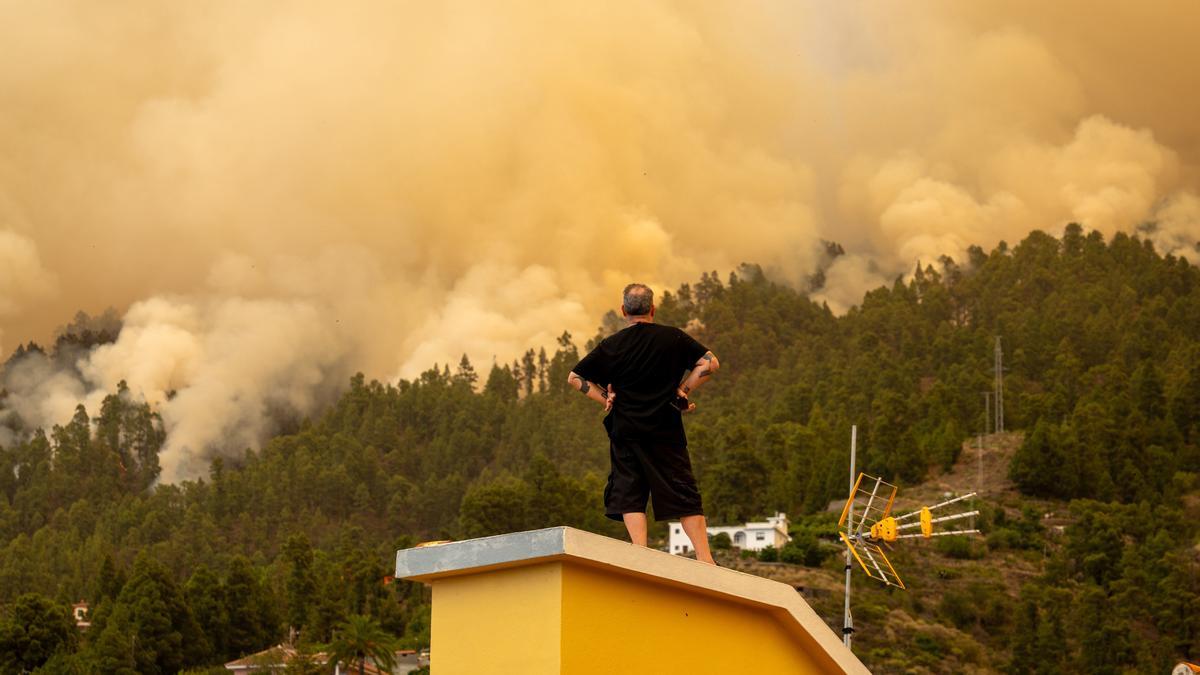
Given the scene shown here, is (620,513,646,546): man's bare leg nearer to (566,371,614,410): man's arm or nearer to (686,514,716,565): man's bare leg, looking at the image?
(686,514,716,565): man's bare leg

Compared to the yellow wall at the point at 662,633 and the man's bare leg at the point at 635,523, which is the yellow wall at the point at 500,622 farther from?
the man's bare leg at the point at 635,523

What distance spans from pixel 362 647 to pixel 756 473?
1391 inches

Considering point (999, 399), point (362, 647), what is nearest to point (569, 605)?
point (362, 647)

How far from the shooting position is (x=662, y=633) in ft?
16.2

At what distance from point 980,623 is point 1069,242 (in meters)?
60.5

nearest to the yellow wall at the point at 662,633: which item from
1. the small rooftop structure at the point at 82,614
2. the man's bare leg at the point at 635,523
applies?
the man's bare leg at the point at 635,523

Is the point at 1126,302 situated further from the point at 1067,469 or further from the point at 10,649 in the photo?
the point at 10,649

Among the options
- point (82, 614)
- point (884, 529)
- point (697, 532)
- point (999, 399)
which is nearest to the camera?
point (697, 532)

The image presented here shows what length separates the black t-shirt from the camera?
5.94 m

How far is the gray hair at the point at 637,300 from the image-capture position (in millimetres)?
6051

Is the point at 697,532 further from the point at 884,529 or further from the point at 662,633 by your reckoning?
the point at 884,529

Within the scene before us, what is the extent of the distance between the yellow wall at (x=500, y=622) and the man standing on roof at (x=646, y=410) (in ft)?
4.27

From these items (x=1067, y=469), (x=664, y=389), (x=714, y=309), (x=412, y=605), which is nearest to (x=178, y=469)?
(x=714, y=309)

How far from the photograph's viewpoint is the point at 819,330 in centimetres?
12456
